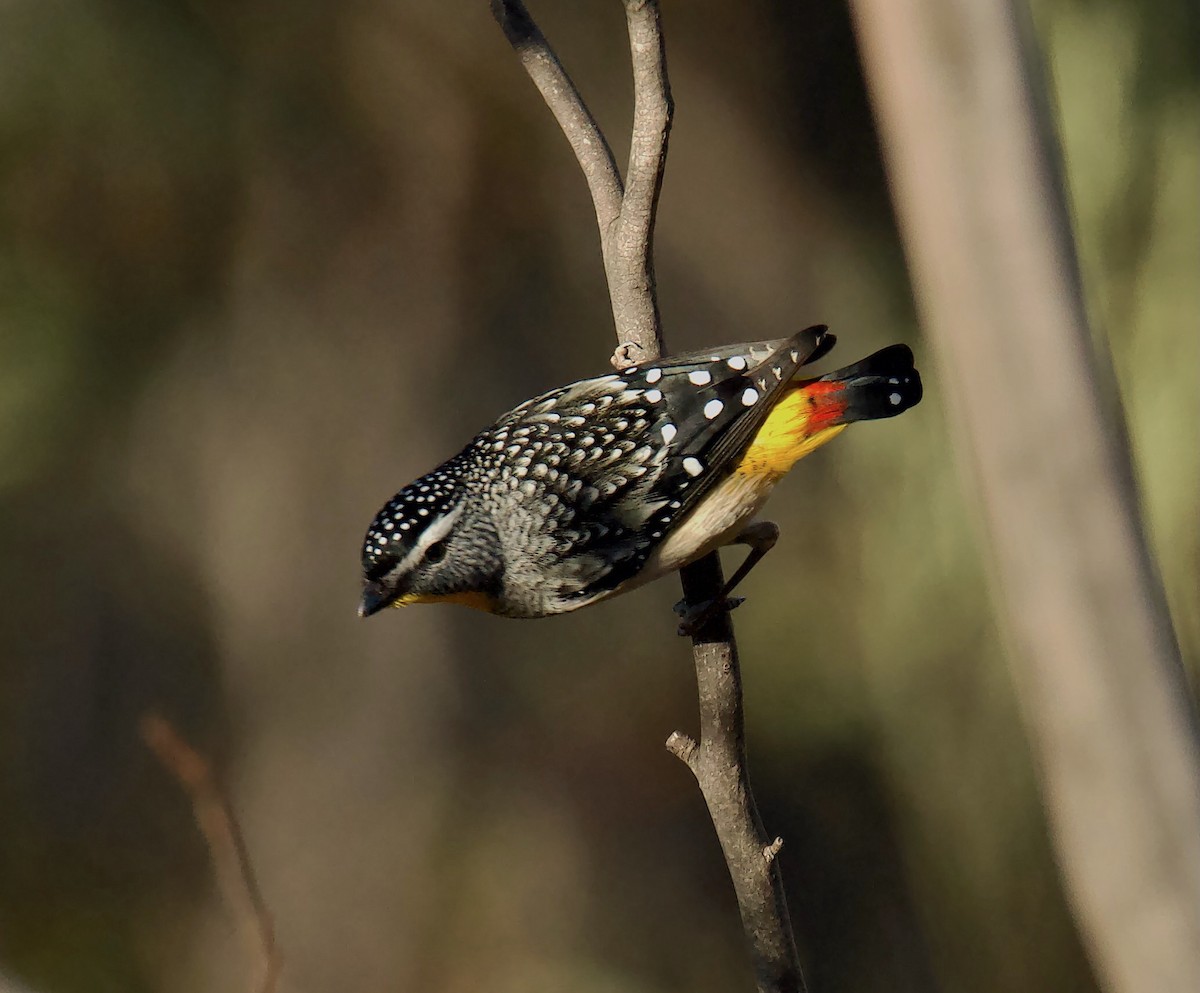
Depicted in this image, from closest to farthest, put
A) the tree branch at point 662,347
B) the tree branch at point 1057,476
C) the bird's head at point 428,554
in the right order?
the tree branch at point 1057,476 < the tree branch at point 662,347 < the bird's head at point 428,554

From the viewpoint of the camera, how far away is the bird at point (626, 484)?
300cm

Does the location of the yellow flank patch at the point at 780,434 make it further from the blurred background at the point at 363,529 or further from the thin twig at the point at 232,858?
the blurred background at the point at 363,529

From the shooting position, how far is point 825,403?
10.2 feet

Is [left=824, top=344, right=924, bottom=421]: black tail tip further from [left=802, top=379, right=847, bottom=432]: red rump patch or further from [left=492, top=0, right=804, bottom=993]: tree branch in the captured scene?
[left=492, top=0, right=804, bottom=993]: tree branch

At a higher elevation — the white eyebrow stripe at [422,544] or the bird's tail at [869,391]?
the bird's tail at [869,391]

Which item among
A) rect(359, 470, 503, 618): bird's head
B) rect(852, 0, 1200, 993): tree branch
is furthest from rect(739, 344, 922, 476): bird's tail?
rect(852, 0, 1200, 993): tree branch

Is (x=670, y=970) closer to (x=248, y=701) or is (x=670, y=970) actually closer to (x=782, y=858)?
(x=782, y=858)

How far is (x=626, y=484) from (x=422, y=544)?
1.71 ft

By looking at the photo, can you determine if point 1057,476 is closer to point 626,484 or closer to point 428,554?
point 626,484

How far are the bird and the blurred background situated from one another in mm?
3302

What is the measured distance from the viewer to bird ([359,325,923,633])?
300 centimetres

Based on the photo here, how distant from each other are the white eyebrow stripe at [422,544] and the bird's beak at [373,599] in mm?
35

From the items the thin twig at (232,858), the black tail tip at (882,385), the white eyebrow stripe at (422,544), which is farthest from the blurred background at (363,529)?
the thin twig at (232,858)

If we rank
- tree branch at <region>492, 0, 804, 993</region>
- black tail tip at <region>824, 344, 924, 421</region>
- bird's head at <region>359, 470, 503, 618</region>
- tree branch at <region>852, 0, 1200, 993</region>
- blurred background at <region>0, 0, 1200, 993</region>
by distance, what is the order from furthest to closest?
blurred background at <region>0, 0, 1200, 993</region>
black tail tip at <region>824, 344, 924, 421</region>
bird's head at <region>359, 470, 503, 618</region>
tree branch at <region>492, 0, 804, 993</region>
tree branch at <region>852, 0, 1200, 993</region>
